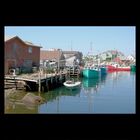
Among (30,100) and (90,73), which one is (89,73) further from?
(30,100)

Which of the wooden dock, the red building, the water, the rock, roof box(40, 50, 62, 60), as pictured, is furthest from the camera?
roof box(40, 50, 62, 60)

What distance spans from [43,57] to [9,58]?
1122 cm

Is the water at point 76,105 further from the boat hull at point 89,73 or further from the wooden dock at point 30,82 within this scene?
the boat hull at point 89,73

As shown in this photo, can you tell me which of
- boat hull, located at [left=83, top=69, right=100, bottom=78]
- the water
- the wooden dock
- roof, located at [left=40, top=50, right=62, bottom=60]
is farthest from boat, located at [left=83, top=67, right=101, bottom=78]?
the wooden dock

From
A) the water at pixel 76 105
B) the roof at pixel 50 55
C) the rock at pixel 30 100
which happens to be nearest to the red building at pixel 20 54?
the water at pixel 76 105

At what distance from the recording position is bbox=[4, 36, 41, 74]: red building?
58.2 feet

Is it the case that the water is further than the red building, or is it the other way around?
the red building

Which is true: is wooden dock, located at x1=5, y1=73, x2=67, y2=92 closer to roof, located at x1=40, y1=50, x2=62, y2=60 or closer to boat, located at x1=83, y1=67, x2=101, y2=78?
boat, located at x1=83, y1=67, x2=101, y2=78

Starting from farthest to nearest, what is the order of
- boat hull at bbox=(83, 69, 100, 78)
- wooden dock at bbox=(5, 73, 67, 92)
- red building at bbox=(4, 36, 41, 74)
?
boat hull at bbox=(83, 69, 100, 78)
red building at bbox=(4, 36, 41, 74)
wooden dock at bbox=(5, 73, 67, 92)

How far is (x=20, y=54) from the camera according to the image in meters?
19.0

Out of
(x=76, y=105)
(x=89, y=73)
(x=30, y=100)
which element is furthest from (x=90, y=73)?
(x=30, y=100)

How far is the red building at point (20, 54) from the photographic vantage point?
1773 centimetres
